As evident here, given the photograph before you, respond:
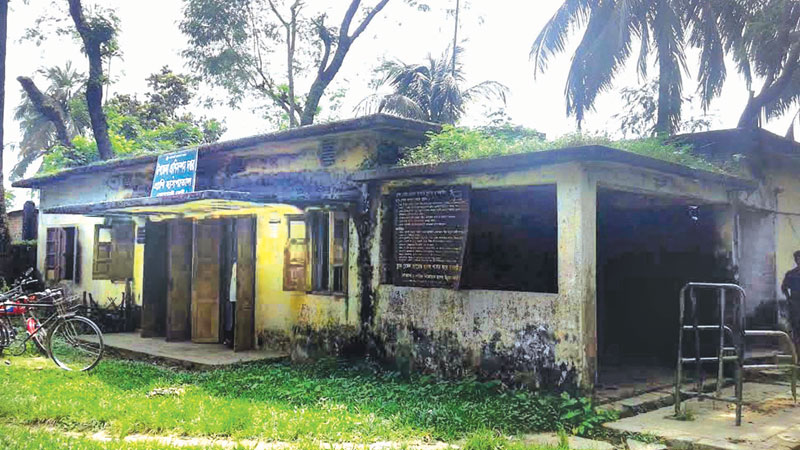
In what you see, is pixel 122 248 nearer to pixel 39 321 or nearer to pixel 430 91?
pixel 39 321

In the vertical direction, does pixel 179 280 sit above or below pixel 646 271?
below

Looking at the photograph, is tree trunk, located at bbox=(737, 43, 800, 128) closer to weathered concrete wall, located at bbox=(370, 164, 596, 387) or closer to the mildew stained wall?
the mildew stained wall

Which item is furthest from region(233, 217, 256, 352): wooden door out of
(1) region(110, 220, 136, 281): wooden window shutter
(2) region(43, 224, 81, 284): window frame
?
Result: (2) region(43, 224, 81, 284): window frame

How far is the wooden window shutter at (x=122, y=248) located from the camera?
475 inches

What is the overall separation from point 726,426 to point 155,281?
29.5 ft

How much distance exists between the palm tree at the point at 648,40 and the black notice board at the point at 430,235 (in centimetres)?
886

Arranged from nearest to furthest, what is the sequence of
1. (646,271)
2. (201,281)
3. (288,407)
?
(288,407), (646,271), (201,281)

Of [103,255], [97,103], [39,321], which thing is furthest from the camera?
[97,103]

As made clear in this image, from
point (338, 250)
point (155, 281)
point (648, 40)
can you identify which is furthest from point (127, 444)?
point (648, 40)

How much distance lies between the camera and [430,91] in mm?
22234

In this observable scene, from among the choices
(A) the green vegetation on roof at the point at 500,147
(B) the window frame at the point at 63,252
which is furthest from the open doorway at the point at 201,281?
(B) the window frame at the point at 63,252

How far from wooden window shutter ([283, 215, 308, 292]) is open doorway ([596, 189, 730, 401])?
13.9 ft

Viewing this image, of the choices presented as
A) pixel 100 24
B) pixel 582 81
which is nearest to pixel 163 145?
pixel 100 24

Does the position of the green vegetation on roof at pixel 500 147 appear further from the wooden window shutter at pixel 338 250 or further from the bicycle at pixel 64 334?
the bicycle at pixel 64 334
